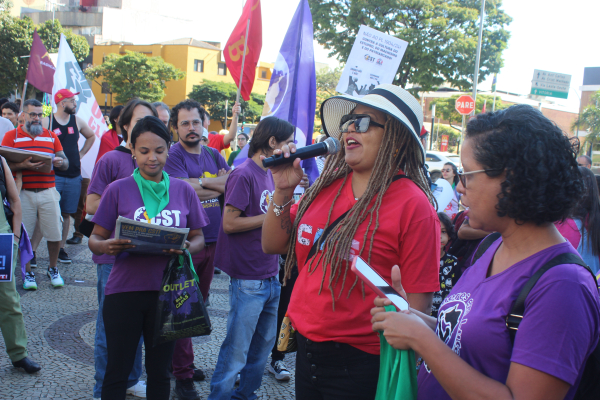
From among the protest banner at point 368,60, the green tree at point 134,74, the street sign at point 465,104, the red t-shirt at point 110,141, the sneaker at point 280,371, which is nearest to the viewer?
the sneaker at point 280,371

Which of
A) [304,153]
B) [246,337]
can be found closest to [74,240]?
[246,337]

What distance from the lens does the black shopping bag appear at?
264 centimetres

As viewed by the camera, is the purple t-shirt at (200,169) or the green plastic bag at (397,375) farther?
the purple t-shirt at (200,169)

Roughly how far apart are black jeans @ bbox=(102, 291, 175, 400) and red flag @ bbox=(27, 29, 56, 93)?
26.9 ft

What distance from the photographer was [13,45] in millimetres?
39656

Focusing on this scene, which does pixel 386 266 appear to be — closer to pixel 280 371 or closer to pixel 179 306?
pixel 179 306

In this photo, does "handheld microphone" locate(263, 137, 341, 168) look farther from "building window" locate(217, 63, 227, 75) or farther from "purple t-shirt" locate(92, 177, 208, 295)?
"building window" locate(217, 63, 227, 75)

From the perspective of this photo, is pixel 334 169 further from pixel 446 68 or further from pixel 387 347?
pixel 446 68

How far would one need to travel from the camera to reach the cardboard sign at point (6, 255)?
347cm

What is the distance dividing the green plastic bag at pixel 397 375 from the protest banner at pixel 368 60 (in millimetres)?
5351

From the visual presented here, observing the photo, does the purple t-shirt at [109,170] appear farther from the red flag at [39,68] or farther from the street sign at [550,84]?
the street sign at [550,84]

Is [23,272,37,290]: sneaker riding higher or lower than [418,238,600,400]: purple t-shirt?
lower

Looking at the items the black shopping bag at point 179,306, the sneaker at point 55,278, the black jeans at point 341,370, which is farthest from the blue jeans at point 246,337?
the sneaker at point 55,278

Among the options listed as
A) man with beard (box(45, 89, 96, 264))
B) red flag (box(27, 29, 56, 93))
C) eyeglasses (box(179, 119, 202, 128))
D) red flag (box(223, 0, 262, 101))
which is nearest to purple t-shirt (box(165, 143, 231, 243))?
eyeglasses (box(179, 119, 202, 128))
